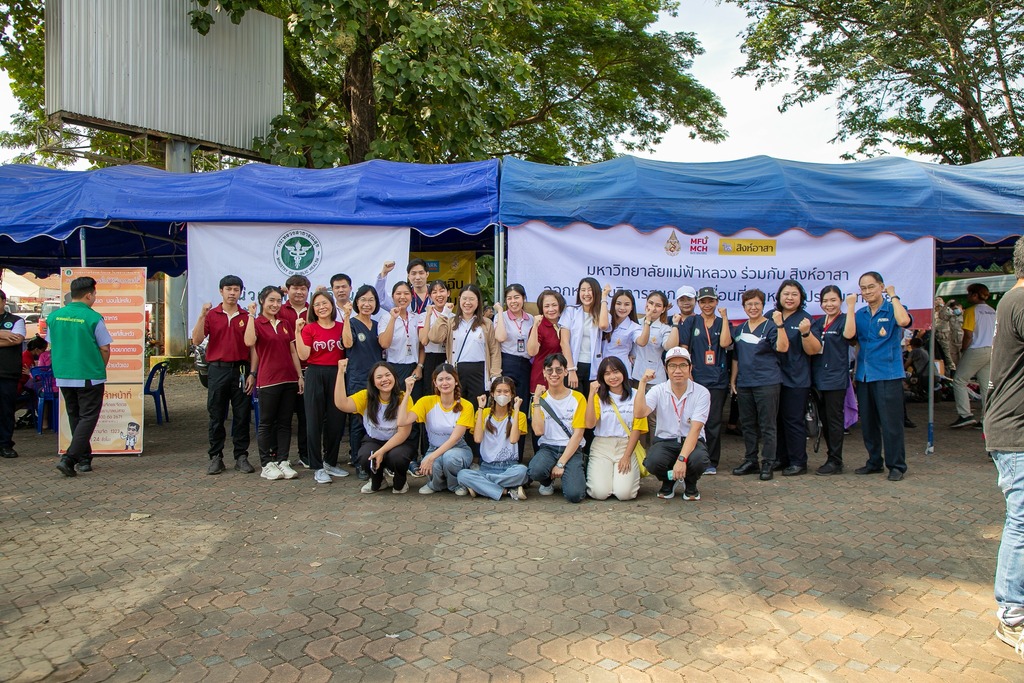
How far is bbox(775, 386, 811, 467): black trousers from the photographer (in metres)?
6.96

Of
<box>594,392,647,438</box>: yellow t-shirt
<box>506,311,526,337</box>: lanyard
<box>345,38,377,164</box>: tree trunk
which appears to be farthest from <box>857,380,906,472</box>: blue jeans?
<box>345,38,377,164</box>: tree trunk

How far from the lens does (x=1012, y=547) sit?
3.53 metres

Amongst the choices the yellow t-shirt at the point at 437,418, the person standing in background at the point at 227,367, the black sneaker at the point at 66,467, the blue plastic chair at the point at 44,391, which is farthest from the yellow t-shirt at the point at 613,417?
the blue plastic chair at the point at 44,391

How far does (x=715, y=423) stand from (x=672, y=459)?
983mm

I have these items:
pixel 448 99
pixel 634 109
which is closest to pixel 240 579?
pixel 448 99

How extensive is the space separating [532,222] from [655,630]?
4.72 m

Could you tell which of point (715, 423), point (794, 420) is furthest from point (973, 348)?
point (715, 423)

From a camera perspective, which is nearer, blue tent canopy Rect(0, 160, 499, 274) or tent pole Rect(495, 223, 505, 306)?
tent pole Rect(495, 223, 505, 306)

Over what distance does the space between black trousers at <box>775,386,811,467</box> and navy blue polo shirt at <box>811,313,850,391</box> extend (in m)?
0.18

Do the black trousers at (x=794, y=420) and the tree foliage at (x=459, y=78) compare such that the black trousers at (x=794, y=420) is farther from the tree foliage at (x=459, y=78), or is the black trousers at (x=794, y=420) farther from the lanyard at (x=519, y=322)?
the tree foliage at (x=459, y=78)

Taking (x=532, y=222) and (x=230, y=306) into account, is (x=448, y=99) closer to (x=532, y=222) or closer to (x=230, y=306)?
(x=532, y=222)

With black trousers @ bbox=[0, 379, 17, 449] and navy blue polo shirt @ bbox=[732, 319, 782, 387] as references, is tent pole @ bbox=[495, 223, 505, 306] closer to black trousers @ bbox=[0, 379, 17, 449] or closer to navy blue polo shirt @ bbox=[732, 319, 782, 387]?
navy blue polo shirt @ bbox=[732, 319, 782, 387]

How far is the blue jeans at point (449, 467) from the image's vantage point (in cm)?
616

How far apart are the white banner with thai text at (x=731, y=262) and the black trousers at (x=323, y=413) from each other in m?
2.15
